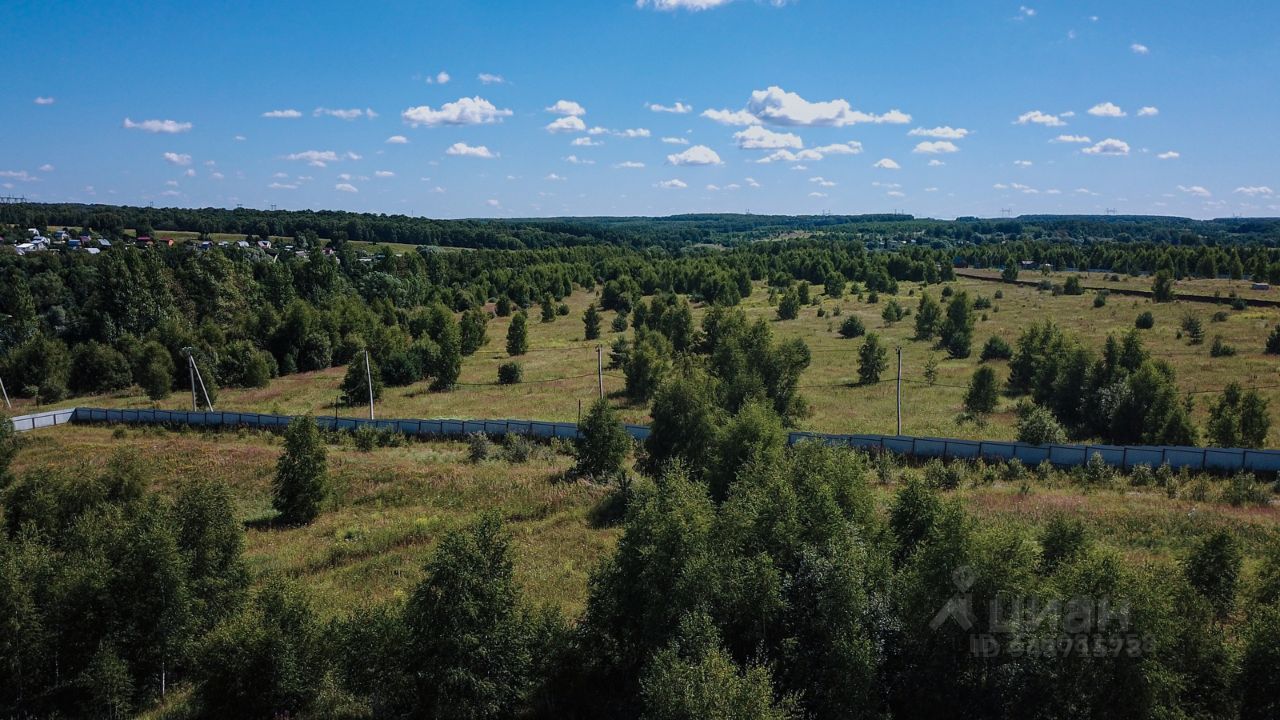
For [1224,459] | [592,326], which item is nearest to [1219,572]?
[1224,459]

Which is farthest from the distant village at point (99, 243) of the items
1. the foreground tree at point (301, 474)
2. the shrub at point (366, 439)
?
the foreground tree at point (301, 474)

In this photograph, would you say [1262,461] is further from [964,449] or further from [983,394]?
[983,394]

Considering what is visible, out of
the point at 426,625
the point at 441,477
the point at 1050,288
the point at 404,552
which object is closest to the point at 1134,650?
the point at 426,625

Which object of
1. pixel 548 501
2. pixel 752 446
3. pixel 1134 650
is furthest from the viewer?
pixel 548 501

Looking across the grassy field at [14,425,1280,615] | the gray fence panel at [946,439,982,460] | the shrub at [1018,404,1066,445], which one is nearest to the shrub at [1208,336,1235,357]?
the shrub at [1018,404,1066,445]

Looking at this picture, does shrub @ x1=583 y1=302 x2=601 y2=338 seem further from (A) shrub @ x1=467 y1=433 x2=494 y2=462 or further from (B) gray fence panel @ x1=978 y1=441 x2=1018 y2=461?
(B) gray fence panel @ x1=978 y1=441 x2=1018 y2=461

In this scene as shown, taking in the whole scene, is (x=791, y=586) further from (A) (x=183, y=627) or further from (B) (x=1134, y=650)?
(A) (x=183, y=627)
